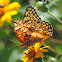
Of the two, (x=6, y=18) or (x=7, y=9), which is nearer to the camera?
(x=6, y=18)

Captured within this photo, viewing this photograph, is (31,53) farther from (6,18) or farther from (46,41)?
(6,18)

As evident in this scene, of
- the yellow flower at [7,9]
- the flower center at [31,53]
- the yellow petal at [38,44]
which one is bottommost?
the flower center at [31,53]

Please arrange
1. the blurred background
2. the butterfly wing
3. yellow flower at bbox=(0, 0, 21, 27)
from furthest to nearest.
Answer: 1. yellow flower at bbox=(0, 0, 21, 27)
2. the blurred background
3. the butterfly wing

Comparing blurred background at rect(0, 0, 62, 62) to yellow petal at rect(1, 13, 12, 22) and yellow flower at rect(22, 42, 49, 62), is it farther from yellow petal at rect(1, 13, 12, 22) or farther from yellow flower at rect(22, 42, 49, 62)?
yellow flower at rect(22, 42, 49, 62)

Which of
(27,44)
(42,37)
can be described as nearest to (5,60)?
(27,44)

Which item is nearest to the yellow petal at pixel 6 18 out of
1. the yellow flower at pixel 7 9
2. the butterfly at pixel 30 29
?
the yellow flower at pixel 7 9

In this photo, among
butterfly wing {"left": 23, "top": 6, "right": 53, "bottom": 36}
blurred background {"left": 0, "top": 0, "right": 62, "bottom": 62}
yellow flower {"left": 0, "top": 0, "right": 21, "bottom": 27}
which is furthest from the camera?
yellow flower {"left": 0, "top": 0, "right": 21, "bottom": 27}

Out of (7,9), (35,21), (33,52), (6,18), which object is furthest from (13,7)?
(33,52)

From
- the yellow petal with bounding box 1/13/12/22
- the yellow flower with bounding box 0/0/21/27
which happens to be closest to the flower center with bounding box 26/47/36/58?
the yellow petal with bounding box 1/13/12/22

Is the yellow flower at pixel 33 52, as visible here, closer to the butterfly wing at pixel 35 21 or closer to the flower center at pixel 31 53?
the flower center at pixel 31 53
